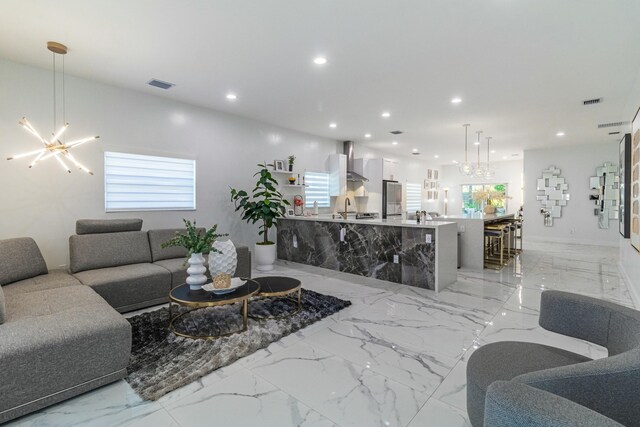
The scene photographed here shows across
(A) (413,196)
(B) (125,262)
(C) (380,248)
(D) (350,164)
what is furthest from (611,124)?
(B) (125,262)

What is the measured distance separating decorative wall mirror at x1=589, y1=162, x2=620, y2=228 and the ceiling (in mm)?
3446

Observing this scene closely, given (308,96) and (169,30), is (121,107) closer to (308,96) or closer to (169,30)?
(169,30)

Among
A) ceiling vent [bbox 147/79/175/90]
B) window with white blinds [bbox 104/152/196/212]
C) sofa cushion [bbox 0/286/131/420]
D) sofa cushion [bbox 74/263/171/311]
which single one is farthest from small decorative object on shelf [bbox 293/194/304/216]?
sofa cushion [bbox 0/286/131/420]

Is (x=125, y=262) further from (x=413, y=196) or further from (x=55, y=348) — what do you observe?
(x=413, y=196)

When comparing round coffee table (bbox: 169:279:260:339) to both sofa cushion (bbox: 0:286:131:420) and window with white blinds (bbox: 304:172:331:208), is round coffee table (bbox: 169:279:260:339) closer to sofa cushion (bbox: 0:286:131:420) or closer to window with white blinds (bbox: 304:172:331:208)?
sofa cushion (bbox: 0:286:131:420)

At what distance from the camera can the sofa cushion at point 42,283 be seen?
295 centimetres

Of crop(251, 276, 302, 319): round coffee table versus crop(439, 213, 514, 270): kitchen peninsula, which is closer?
crop(251, 276, 302, 319): round coffee table

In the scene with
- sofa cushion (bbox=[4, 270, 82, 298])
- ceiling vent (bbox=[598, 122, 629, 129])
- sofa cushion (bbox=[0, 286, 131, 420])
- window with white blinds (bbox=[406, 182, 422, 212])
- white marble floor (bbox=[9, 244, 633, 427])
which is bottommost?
white marble floor (bbox=[9, 244, 633, 427])

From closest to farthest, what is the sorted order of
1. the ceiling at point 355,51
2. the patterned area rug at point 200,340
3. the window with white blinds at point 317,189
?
the patterned area rug at point 200,340 → the ceiling at point 355,51 → the window with white blinds at point 317,189

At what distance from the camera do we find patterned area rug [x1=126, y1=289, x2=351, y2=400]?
7.52 ft

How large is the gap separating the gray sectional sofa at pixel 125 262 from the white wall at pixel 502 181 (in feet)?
36.1

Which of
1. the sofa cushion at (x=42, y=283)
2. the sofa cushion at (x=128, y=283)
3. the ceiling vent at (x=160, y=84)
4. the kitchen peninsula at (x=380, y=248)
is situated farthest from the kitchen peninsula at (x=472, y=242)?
the sofa cushion at (x=42, y=283)

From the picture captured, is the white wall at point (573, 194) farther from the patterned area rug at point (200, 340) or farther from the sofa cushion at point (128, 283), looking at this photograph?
the sofa cushion at point (128, 283)

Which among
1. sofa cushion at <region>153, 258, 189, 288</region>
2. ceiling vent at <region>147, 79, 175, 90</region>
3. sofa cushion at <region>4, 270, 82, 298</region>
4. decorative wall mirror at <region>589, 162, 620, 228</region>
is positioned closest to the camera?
sofa cushion at <region>4, 270, 82, 298</region>
